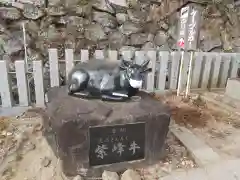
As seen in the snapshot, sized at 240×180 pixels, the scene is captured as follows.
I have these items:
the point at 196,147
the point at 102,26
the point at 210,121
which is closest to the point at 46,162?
the point at 196,147

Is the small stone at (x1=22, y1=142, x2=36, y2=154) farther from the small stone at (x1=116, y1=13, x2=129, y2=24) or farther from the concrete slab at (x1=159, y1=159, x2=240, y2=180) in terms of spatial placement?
the small stone at (x1=116, y1=13, x2=129, y2=24)

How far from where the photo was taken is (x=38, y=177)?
188 cm

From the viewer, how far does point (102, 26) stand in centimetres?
491

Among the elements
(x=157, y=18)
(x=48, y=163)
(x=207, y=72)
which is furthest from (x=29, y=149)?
(x=157, y=18)

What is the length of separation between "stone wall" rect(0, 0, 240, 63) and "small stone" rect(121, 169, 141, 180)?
3.18 m

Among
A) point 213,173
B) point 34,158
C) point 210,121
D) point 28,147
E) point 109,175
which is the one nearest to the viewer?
point 109,175

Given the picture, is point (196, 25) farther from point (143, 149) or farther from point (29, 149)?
point (29, 149)

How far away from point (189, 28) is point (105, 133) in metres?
2.23

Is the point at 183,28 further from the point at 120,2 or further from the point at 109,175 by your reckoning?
the point at 109,175

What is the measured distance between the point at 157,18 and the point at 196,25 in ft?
6.48

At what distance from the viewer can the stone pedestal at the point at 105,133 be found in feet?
5.76

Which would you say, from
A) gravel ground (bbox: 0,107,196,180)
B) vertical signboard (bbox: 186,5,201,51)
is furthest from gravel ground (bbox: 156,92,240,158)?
vertical signboard (bbox: 186,5,201,51)

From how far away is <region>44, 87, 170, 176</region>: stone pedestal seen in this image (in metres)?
1.76

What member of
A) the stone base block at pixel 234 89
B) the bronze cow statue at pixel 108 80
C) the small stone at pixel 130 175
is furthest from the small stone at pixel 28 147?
the stone base block at pixel 234 89
